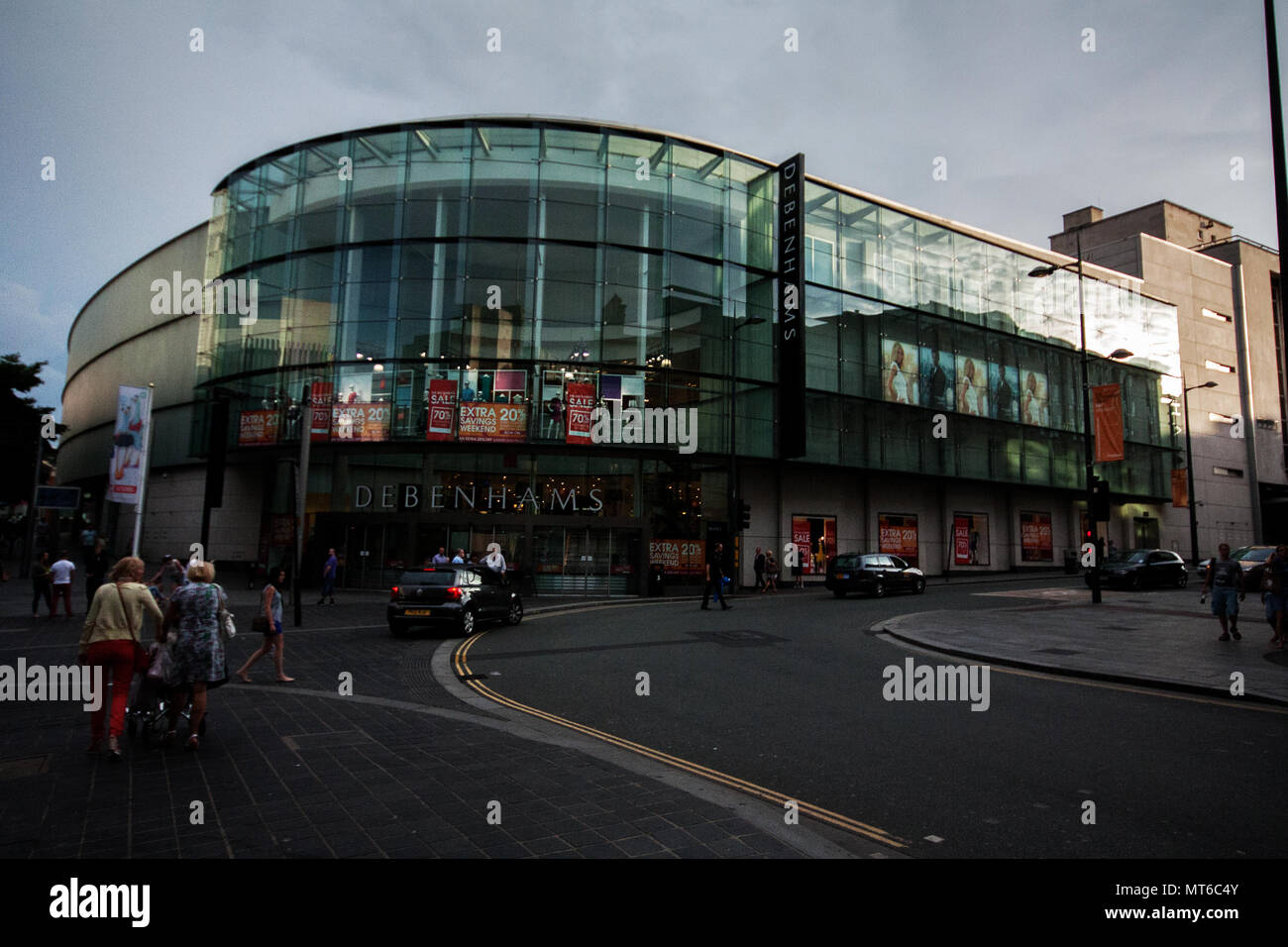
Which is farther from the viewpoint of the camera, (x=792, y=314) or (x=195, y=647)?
(x=792, y=314)

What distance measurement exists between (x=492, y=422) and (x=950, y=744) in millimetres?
24143

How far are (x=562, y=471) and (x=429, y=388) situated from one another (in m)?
6.21

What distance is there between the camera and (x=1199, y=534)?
2028 inches

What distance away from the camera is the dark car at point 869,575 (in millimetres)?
25688

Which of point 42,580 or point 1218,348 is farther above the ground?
point 1218,348

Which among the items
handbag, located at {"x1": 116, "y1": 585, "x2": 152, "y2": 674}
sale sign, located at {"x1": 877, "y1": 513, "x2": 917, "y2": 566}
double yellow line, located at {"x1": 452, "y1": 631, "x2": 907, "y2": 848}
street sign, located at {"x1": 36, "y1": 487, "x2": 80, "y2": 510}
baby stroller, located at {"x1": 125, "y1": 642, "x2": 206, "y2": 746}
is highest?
street sign, located at {"x1": 36, "y1": 487, "x2": 80, "y2": 510}

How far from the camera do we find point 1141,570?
89.1 ft

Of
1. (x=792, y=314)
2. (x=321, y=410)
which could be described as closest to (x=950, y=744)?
(x=792, y=314)

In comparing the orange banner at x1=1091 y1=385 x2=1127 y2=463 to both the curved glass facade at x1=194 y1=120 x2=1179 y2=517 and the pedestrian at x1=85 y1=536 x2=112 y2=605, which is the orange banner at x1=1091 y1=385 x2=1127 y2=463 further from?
the pedestrian at x1=85 y1=536 x2=112 y2=605

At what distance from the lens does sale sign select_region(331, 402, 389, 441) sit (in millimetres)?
29188

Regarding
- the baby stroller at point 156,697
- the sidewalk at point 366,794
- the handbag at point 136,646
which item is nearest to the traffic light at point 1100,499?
the sidewalk at point 366,794

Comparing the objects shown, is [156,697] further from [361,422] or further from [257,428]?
[257,428]

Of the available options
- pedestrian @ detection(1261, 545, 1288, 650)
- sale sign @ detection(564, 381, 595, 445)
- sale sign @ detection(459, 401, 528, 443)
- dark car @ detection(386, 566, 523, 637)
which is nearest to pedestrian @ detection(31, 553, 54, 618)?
dark car @ detection(386, 566, 523, 637)

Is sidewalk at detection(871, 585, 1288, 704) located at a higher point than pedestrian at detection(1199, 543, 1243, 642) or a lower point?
lower
